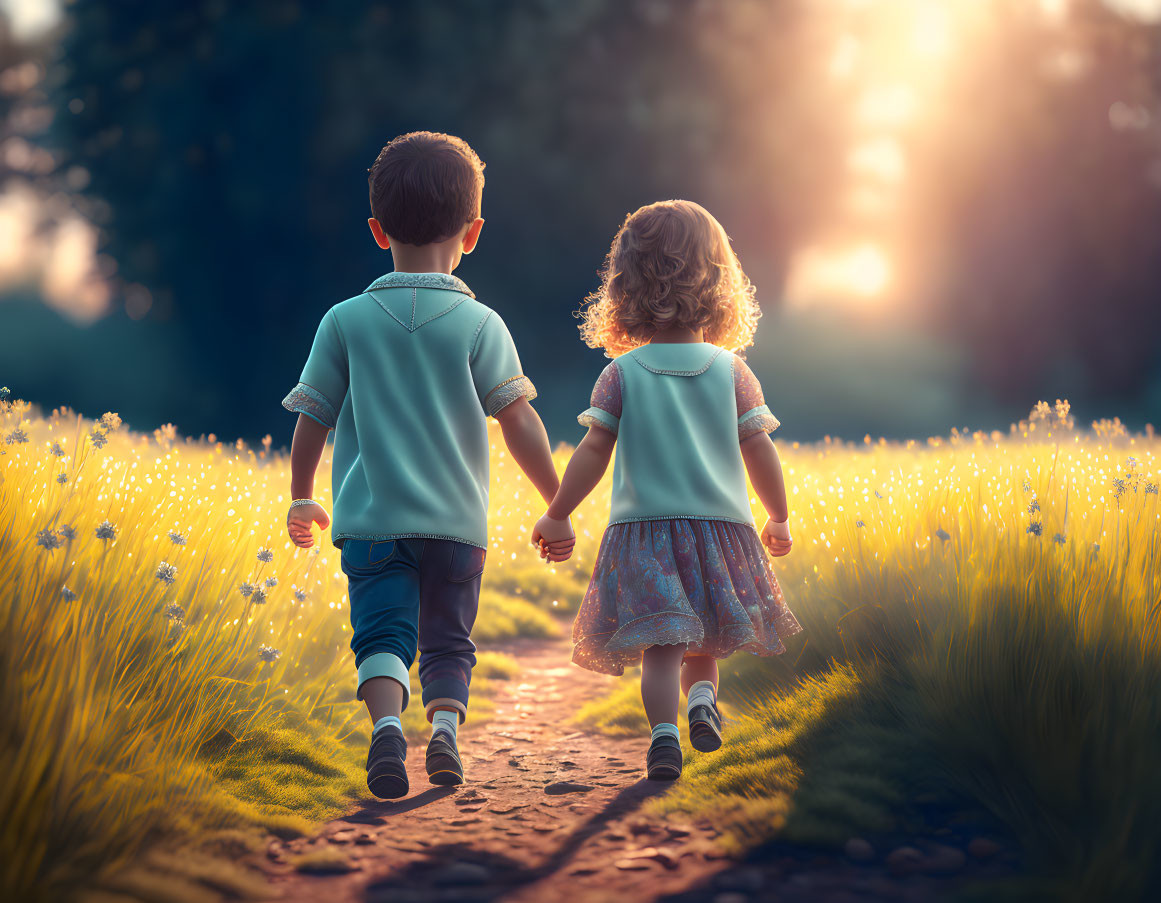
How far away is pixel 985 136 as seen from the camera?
40.7ft

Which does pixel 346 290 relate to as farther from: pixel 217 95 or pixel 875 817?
pixel 875 817

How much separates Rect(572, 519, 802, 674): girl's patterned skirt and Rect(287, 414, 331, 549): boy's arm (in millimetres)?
963

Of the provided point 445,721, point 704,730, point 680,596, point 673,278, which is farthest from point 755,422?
point 445,721

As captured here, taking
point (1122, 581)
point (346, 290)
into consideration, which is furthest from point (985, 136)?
point (1122, 581)

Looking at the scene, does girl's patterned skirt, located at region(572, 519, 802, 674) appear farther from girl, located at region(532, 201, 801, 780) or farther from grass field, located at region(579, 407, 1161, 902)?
grass field, located at region(579, 407, 1161, 902)

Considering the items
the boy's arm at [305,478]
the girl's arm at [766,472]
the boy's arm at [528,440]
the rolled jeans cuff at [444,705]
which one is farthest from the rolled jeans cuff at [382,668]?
the girl's arm at [766,472]

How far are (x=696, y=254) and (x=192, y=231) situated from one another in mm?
11471

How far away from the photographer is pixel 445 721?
2781mm

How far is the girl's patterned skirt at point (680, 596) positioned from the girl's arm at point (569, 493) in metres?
0.17

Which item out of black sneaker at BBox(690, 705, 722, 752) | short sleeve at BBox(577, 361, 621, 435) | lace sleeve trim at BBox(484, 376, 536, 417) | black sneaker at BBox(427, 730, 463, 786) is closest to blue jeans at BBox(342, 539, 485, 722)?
black sneaker at BBox(427, 730, 463, 786)

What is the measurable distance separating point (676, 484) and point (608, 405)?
359 millimetres

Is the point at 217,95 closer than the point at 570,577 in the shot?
No

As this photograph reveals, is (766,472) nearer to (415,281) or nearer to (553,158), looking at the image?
(415,281)

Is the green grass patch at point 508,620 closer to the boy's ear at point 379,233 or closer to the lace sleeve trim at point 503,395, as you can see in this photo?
the lace sleeve trim at point 503,395
